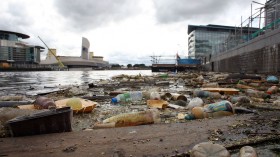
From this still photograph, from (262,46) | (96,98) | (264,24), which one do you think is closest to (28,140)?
(96,98)

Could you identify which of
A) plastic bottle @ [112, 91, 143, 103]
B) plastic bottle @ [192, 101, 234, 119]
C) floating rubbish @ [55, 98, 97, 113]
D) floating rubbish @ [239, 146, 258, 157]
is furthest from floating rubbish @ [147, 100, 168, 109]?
floating rubbish @ [239, 146, 258, 157]

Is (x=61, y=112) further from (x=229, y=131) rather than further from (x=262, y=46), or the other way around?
(x=262, y=46)

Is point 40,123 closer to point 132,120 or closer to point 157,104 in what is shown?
point 132,120

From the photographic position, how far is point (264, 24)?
12.0m

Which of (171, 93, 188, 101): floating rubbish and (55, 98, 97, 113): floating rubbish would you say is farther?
(171, 93, 188, 101): floating rubbish

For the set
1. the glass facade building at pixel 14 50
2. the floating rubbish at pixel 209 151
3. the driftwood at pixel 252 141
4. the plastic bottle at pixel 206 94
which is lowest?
the driftwood at pixel 252 141

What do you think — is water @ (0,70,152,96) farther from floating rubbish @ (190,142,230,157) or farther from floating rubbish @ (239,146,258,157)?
floating rubbish @ (239,146,258,157)

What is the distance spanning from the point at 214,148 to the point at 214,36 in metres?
71.1

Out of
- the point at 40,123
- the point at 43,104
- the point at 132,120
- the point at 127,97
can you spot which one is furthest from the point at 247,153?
the point at 127,97

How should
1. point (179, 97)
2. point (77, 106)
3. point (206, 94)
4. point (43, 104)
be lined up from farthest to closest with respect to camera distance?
point (206, 94)
point (179, 97)
point (77, 106)
point (43, 104)

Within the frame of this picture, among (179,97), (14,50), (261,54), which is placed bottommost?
(179,97)

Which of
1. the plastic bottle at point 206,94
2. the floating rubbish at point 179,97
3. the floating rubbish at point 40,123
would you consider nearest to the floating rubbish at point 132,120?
the floating rubbish at point 40,123

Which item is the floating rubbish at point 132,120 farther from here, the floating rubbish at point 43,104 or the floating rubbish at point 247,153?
the floating rubbish at point 247,153

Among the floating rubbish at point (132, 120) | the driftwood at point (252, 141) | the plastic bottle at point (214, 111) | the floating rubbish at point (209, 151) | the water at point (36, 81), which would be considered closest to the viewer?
the floating rubbish at point (209, 151)
